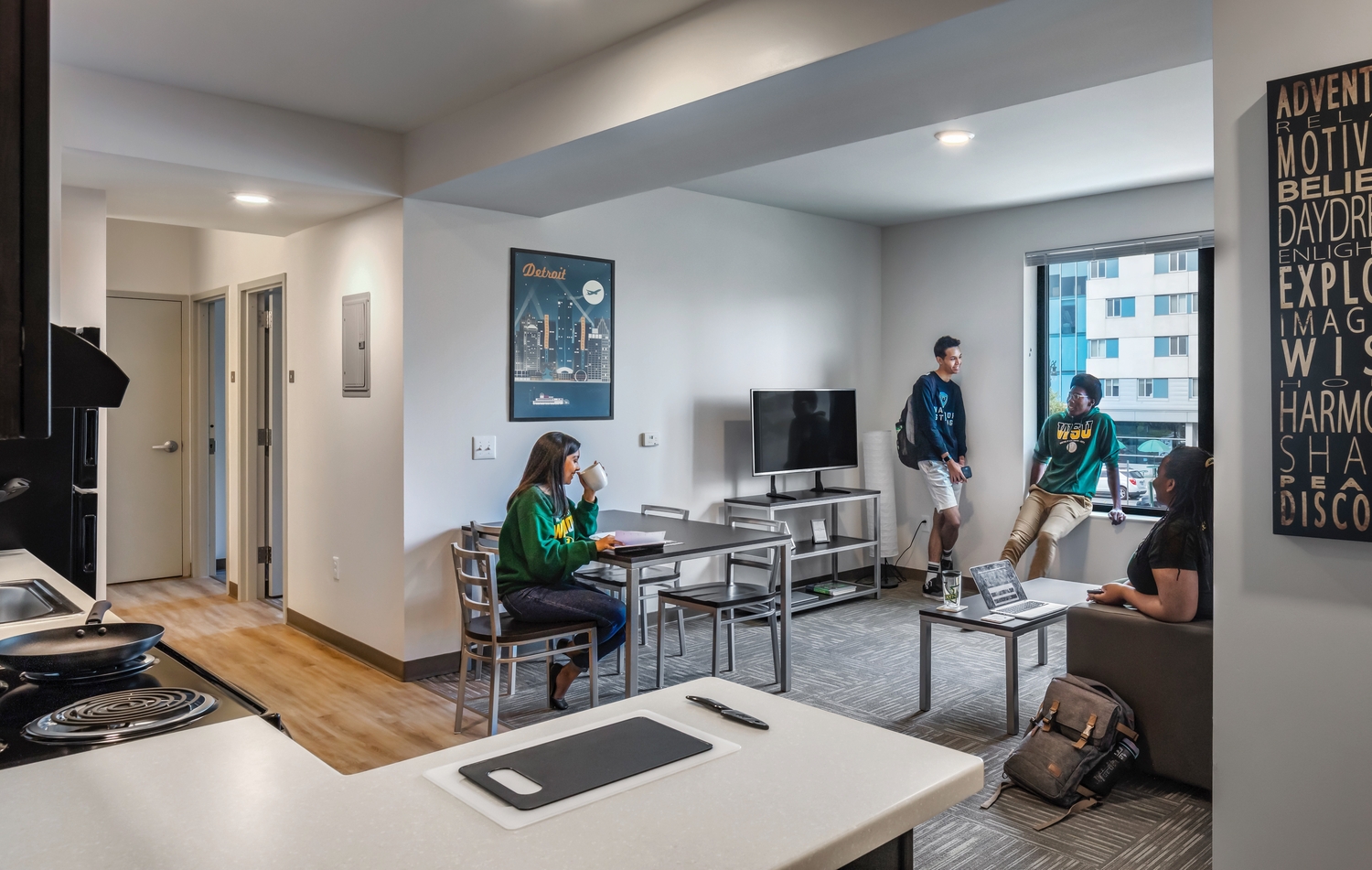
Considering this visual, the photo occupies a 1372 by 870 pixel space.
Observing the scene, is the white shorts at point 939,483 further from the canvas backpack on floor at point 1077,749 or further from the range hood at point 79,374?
the range hood at point 79,374

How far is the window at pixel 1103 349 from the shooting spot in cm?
586

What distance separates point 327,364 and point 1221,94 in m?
4.28

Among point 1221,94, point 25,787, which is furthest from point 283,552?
point 1221,94

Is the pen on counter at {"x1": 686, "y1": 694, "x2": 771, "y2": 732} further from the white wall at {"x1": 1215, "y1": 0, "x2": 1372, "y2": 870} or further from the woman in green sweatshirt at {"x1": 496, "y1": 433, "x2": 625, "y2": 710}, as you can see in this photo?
the woman in green sweatshirt at {"x1": 496, "y1": 433, "x2": 625, "y2": 710}

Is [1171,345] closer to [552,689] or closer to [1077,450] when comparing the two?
[1077,450]

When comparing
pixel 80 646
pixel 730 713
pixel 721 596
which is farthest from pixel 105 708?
pixel 721 596

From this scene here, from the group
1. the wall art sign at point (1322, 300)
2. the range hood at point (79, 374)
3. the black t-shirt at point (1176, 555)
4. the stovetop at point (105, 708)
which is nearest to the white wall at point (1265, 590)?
the wall art sign at point (1322, 300)

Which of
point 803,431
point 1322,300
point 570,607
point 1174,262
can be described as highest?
point 1174,262

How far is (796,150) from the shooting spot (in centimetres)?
350

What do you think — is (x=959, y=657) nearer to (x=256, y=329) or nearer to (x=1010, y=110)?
(x=1010, y=110)

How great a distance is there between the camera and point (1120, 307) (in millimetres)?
5832

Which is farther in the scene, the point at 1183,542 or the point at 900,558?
the point at 900,558

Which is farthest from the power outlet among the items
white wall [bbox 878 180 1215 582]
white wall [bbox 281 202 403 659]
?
white wall [bbox 878 180 1215 582]

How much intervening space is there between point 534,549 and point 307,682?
1534 mm
